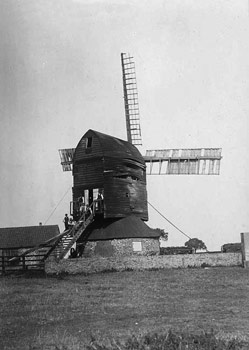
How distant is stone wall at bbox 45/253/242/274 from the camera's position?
23.5 metres

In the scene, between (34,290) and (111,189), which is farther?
(111,189)

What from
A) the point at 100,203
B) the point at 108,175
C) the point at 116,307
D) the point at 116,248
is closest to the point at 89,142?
the point at 108,175

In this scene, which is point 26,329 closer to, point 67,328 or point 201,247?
point 67,328

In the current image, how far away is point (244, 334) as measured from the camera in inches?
351

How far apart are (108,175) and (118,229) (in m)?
3.23

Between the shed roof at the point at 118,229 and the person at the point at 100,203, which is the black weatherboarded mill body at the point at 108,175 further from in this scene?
the shed roof at the point at 118,229

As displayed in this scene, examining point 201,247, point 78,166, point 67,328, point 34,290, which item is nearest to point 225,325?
point 67,328

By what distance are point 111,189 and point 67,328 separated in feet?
60.7

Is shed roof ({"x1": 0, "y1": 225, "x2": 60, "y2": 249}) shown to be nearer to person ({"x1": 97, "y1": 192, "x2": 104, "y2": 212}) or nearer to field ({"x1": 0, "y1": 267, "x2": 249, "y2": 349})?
person ({"x1": 97, "y1": 192, "x2": 104, "y2": 212})

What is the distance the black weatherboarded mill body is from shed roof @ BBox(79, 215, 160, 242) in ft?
1.56

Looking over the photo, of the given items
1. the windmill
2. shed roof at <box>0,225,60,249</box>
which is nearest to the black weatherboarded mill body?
the windmill

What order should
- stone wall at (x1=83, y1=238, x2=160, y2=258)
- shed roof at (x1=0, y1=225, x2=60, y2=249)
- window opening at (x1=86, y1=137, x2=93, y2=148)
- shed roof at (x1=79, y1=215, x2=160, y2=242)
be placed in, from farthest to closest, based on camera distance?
shed roof at (x1=0, y1=225, x2=60, y2=249), window opening at (x1=86, y1=137, x2=93, y2=148), shed roof at (x1=79, y1=215, x2=160, y2=242), stone wall at (x1=83, y1=238, x2=160, y2=258)

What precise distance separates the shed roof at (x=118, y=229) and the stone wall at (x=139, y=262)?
3.50 m

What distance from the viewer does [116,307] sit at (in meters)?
12.9
